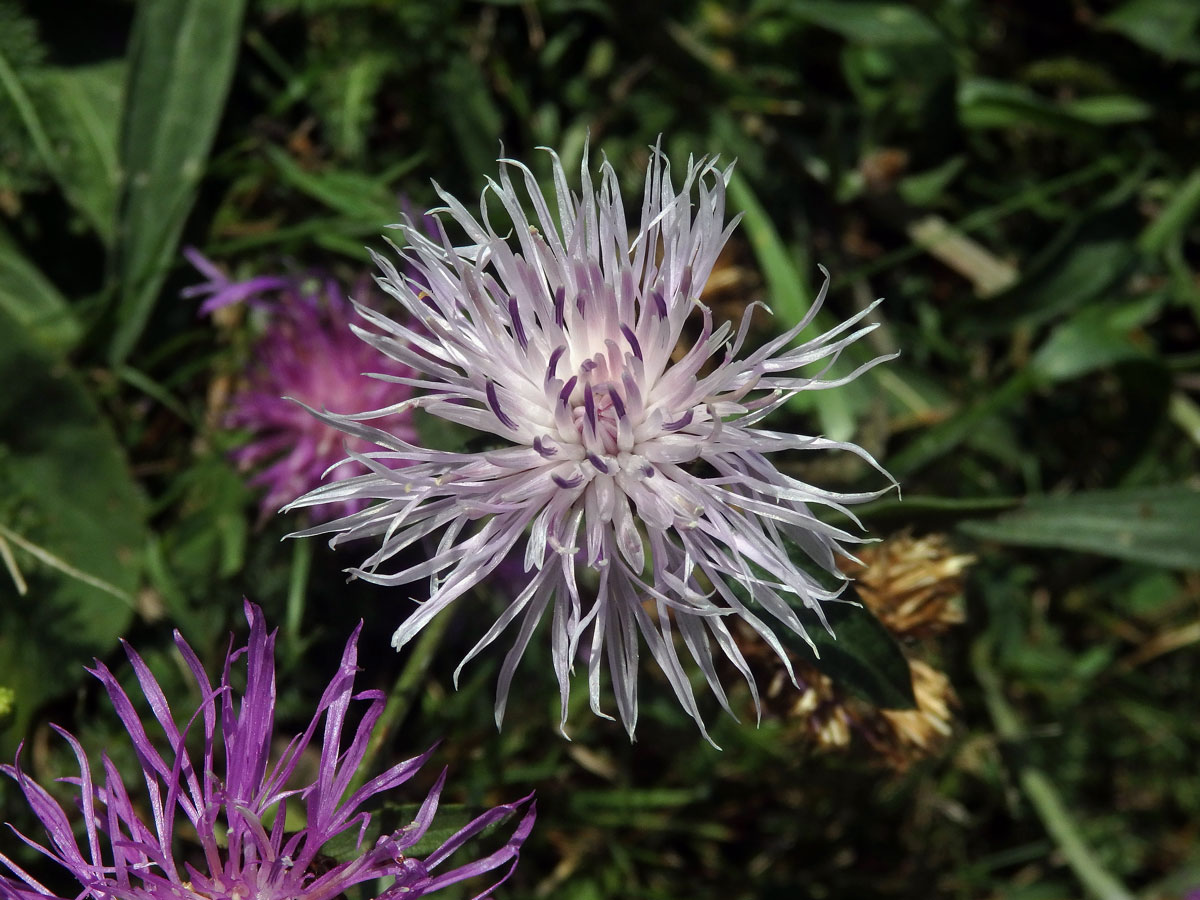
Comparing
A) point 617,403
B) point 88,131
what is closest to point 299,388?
point 88,131

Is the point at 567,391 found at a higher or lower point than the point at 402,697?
higher

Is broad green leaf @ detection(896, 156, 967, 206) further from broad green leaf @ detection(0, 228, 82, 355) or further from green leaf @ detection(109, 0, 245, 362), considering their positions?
broad green leaf @ detection(0, 228, 82, 355)

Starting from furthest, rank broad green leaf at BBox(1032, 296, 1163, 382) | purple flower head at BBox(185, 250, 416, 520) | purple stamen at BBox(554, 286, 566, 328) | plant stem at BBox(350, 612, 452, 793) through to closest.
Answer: broad green leaf at BBox(1032, 296, 1163, 382), purple flower head at BBox(185, 250, 416, 520), plant stem at BBox(350, 612, 452, 793), purple stamen at BBox(554, 286, 566, 328)

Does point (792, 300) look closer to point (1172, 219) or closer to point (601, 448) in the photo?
point (1172, 219)

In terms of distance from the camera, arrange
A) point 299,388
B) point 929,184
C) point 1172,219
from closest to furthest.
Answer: point 299,388 < point 1172,219 < point 929,184

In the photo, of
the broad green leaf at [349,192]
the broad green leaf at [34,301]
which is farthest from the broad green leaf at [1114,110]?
the broad green leaf at [34,301]

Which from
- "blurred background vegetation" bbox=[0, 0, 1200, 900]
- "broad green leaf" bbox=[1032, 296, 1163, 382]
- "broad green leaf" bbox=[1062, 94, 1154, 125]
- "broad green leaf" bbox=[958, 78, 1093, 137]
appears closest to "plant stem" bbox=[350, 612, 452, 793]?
"blurred background vegetation" bbox=[0, 0, 1200, 900]

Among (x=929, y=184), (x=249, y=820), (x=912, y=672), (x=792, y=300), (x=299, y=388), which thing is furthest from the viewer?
(x=929, y=184)

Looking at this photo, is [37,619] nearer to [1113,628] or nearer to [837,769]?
[837,769]
